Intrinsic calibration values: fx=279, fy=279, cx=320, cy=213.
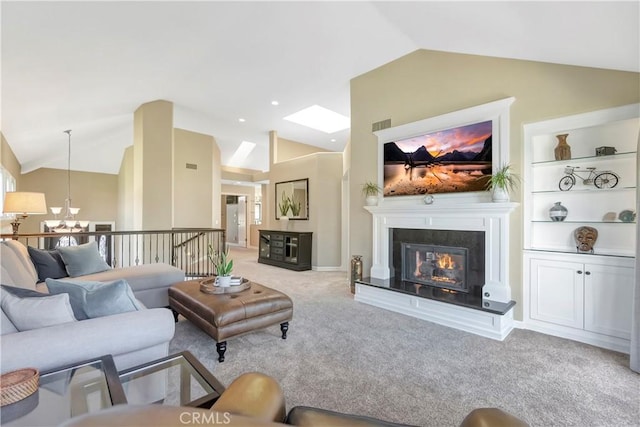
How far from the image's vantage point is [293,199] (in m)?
7.28

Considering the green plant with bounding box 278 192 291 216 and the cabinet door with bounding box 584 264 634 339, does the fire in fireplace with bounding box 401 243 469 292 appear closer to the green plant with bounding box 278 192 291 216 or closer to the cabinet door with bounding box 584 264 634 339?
the cabinet door with bounding box 584 264 634 339

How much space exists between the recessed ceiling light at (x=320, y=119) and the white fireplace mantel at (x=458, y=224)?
327cm

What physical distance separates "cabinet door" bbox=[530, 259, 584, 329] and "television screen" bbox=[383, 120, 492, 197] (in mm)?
1127

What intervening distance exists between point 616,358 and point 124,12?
571 cm

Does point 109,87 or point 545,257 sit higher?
point 109,87

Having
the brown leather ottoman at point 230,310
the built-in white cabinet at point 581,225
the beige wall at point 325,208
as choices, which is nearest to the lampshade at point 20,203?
the brown leather ottoman at point 230,310

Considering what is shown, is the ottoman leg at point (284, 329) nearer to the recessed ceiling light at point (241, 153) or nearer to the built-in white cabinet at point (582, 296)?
the built-in white cabinet at point (582, 296)

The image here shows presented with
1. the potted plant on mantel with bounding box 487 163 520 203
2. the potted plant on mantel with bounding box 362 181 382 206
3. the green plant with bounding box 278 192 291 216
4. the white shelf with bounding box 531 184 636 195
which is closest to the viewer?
the white shelf with bounding box 531 184 636 195

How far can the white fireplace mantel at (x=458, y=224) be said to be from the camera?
3.20 m

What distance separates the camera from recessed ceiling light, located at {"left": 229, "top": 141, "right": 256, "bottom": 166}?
9.76m

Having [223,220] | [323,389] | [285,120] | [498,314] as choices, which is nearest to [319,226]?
[285,120]

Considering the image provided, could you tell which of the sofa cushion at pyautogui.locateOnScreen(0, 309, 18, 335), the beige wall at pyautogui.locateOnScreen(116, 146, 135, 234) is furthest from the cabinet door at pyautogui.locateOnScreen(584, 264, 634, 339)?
the beige wall at pyautogui.locateOnScreen(116, 146, 135, 234)

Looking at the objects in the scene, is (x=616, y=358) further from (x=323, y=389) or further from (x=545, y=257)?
(x=323, y=389)

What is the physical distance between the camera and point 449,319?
10.7ft
